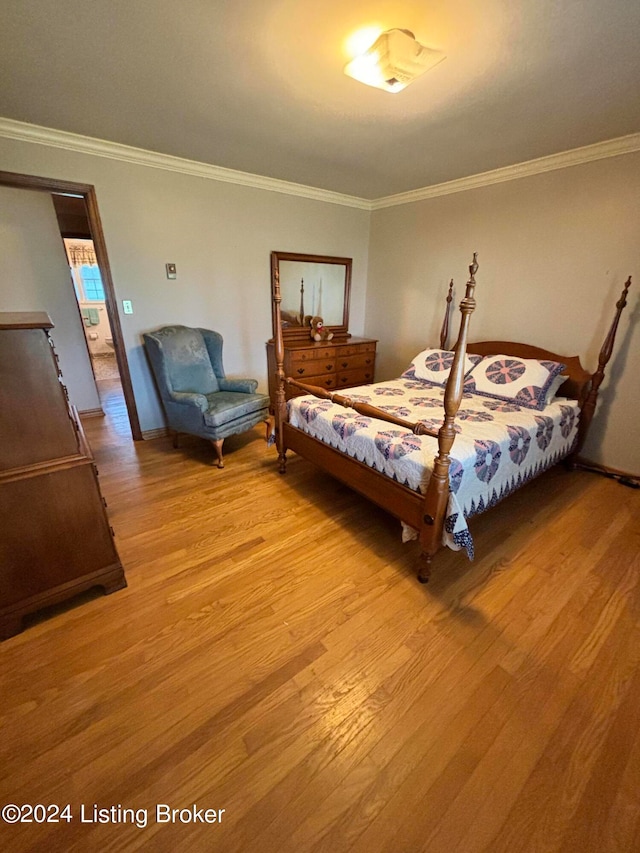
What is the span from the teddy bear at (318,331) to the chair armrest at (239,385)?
0.99 metres

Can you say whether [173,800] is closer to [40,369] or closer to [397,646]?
[397,646]

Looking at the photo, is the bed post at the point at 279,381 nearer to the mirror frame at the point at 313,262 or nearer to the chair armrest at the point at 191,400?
the chair armrest at the point at 191,400

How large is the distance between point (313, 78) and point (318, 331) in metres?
2.21

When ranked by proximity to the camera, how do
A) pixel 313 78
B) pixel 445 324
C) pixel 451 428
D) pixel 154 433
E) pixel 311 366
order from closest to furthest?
pixel 451 428, pixel 313 78, pixel 154 433, pixel 445 324, pixel 311 366

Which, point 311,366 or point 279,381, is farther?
point 311,366

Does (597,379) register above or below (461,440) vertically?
above

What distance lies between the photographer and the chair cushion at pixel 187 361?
291 cm

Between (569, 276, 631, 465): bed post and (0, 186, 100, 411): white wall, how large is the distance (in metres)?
4.90

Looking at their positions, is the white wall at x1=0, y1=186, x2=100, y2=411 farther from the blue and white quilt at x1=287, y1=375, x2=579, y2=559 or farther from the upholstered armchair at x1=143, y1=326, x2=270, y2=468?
the blue and white quilt at x1=287, y1=375, x2=579, y2=559

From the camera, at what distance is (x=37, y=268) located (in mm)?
3340

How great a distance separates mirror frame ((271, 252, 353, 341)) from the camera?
3.53 m

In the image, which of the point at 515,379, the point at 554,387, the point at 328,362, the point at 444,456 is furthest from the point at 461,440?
the point at 328,362

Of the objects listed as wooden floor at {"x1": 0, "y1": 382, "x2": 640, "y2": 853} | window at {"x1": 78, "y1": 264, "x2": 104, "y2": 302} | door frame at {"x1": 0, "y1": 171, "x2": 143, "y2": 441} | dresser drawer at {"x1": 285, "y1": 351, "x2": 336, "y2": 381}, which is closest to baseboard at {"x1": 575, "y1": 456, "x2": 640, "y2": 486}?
wooden floor at {"x1": 0, "y1": 382, "x2": 640, "y2": 853}

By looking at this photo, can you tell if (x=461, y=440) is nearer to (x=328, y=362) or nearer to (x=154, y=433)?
(x=328, y=362)
